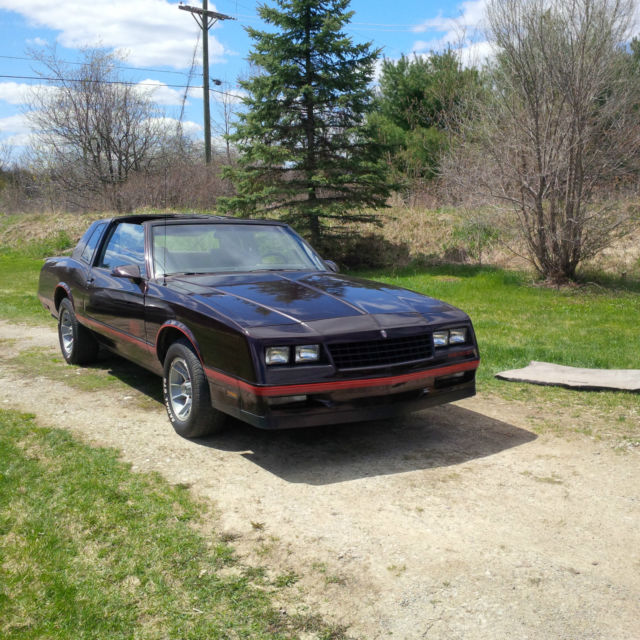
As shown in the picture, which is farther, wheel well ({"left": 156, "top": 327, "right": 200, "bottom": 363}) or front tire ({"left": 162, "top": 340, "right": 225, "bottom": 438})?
wheel well ({"left": 156, "top": 327, "right": 200, "bottom": 363})

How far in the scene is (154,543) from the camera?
319 cm

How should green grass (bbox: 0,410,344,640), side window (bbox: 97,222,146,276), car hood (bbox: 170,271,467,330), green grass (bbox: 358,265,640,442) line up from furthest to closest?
side window (bbox: 97,222,146,276)
green grass (bbox: 358,265,640,442)
car hood (bbox: 170,271,467,330)
green grass (bbox: 0,410,344,640)

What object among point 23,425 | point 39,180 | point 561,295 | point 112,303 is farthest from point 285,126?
point 39,180

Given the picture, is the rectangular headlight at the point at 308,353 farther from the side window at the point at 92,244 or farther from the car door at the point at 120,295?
the side window at the point at 92,244

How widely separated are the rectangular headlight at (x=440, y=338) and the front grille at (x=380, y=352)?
7cm

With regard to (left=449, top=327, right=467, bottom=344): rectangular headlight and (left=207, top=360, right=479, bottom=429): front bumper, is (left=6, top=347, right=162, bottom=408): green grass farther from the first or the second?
(left=449, top=327, right=467, bottom=344): rectangular headlight

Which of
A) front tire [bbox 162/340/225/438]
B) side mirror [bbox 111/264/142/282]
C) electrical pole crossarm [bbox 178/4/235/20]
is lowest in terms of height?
front tire [bbox 162/340/225/438]

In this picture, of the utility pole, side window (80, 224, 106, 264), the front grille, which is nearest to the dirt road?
the front grille

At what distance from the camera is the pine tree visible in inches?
588

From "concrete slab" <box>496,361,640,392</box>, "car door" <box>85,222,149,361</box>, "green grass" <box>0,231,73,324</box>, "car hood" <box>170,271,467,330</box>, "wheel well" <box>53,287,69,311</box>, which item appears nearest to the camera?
"car hood" <box>170,271,467,330</box>

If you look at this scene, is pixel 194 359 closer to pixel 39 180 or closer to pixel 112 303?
pixel 112 303

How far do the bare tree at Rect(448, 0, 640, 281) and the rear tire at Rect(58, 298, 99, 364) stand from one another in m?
8.44

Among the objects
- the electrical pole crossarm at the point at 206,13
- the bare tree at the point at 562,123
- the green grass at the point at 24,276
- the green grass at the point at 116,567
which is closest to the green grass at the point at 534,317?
the bare tree at the point at 562,123

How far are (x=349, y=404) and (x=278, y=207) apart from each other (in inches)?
479
